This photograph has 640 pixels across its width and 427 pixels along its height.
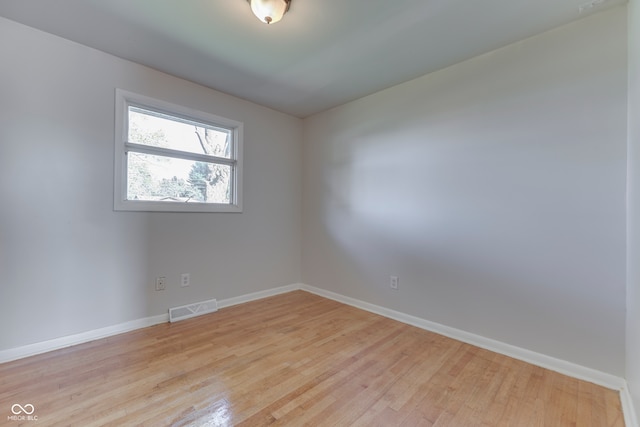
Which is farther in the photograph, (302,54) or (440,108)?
(440,108)

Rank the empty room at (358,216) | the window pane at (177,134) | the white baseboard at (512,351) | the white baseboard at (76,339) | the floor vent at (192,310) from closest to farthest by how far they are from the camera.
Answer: the empty room at (358,216) < the white baseboard at (512,351) < the white baseboard at (76,339) < the window pane at (177,134) < the floor vent at (192,310)

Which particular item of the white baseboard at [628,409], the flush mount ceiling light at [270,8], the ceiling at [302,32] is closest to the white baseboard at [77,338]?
the ceiling at [302,32]

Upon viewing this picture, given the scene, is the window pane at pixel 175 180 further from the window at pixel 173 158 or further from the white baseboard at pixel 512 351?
the white baseboard at pixel 512 351

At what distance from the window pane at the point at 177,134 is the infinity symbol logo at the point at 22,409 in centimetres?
197

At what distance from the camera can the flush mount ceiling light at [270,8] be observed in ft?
5.24

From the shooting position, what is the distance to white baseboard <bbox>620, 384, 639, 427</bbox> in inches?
52.7

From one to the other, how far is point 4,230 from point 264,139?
239 centimetres

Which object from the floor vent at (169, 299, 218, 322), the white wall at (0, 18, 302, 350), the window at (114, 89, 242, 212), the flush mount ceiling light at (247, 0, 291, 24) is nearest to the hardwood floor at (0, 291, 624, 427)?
the floor vent at (169, 299, 218, 322)

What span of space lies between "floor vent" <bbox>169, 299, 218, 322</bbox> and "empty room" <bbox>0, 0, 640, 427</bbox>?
3 cm

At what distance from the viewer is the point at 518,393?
5.26 feet

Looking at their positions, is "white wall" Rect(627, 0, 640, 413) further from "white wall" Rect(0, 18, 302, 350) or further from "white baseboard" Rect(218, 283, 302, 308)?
"white wall" Rect(0, 18, 302, 350)

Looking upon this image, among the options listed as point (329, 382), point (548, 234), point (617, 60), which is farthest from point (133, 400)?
point (617, 60)

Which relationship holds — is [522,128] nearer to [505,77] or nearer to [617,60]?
[505,77]

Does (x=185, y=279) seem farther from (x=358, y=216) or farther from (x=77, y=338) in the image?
(x=358, y=216)
